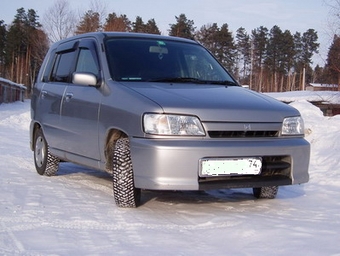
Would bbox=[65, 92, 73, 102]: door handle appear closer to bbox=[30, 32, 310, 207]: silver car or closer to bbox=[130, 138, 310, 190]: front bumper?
bbox=[30, 32, 310, 207]: silver car

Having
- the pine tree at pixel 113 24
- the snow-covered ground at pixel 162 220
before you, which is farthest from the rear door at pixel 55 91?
the pine tree at pixel 113 24

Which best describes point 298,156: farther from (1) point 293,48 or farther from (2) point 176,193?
(1) point 293,48

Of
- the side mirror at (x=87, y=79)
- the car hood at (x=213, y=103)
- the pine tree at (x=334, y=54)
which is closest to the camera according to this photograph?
the car hood at (x=213, y=103)

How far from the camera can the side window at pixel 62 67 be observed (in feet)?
19.8

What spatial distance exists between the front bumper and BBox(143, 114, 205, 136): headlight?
7cm

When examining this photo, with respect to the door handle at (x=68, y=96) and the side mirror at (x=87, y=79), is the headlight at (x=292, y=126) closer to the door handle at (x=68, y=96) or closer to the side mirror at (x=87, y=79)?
the side mirror at (x=87, y=79)

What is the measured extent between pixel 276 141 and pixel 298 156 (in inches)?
11.4

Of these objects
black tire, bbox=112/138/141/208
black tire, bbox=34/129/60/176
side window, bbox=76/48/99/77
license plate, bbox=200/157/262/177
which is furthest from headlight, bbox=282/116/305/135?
black tire, bbox=34/129/60/176

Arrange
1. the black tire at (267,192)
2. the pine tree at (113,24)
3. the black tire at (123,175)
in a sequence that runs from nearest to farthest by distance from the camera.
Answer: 1. the black tire at (123,175)
2. the black tire at (267,192)
3. the pine tree at (113,24)

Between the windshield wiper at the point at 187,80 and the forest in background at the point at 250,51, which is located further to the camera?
the forest in background at the point at 250,51

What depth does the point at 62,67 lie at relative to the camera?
20.8ft

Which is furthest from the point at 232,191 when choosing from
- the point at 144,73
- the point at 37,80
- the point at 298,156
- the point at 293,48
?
the point at 293,48

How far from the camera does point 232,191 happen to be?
5805 millimetres

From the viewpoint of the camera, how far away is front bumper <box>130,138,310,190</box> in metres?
4.00
